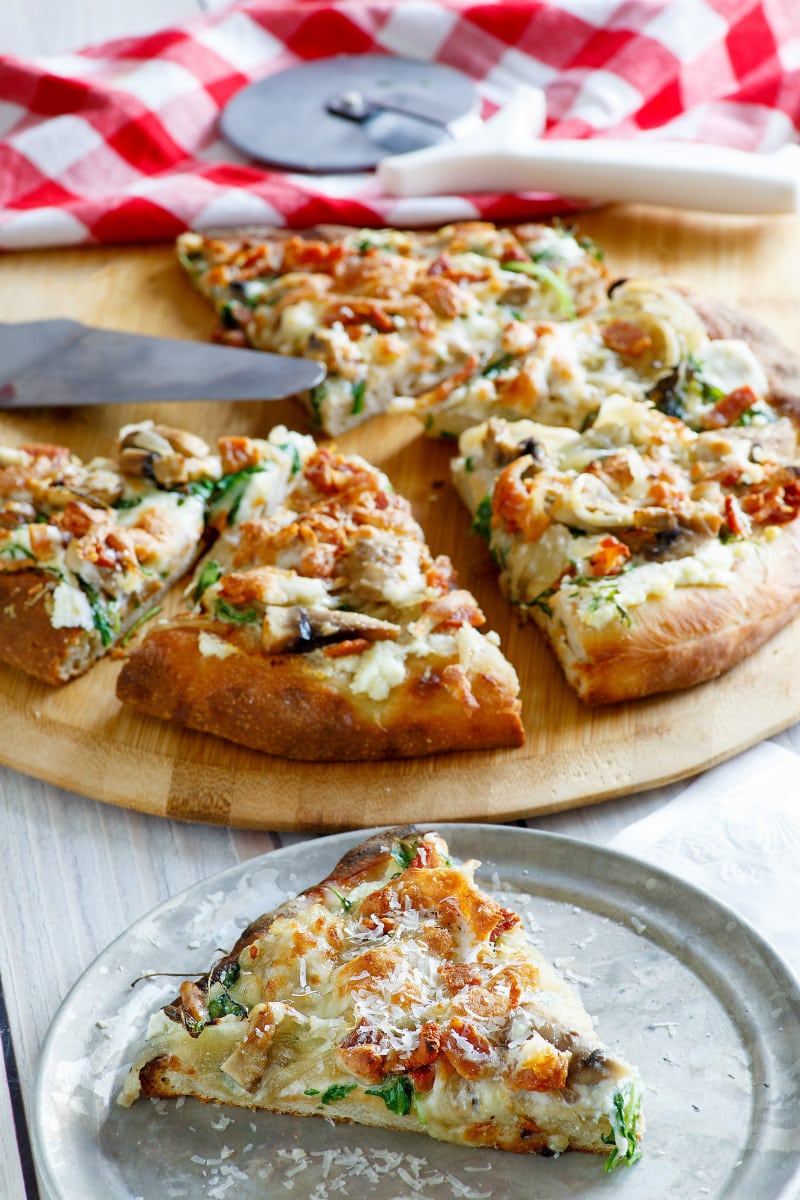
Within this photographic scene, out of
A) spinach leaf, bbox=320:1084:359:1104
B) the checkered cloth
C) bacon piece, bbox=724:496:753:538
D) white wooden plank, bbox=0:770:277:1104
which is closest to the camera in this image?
spinach leaf, bbox=320:1084:359:1104

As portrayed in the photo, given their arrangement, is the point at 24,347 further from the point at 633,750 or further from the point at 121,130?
the point at 633,750

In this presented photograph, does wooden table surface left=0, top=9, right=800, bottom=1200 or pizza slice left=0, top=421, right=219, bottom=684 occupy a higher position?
pizza slice left=0, top=421, right=219, bottom=684

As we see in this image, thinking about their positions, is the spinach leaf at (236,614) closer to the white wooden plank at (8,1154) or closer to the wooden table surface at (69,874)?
the wooden table surface at (69,874)

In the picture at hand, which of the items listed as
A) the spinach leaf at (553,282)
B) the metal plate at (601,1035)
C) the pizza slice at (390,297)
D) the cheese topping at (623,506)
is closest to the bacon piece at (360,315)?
the pizza slice at (390,297)

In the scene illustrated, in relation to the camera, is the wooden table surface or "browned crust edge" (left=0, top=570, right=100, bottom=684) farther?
"browned crust edge" (left=0, top=570, right=100, bottom=684)

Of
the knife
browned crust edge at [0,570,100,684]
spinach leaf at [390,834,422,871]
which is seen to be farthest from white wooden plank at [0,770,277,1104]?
the knife

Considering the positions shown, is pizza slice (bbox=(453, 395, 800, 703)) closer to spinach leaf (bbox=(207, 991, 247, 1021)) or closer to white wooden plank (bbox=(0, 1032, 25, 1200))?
spinach leaf (bbox=(207, 991, 247, 1021))

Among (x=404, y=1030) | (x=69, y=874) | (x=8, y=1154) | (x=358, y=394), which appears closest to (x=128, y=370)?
(x=358, y=394)
